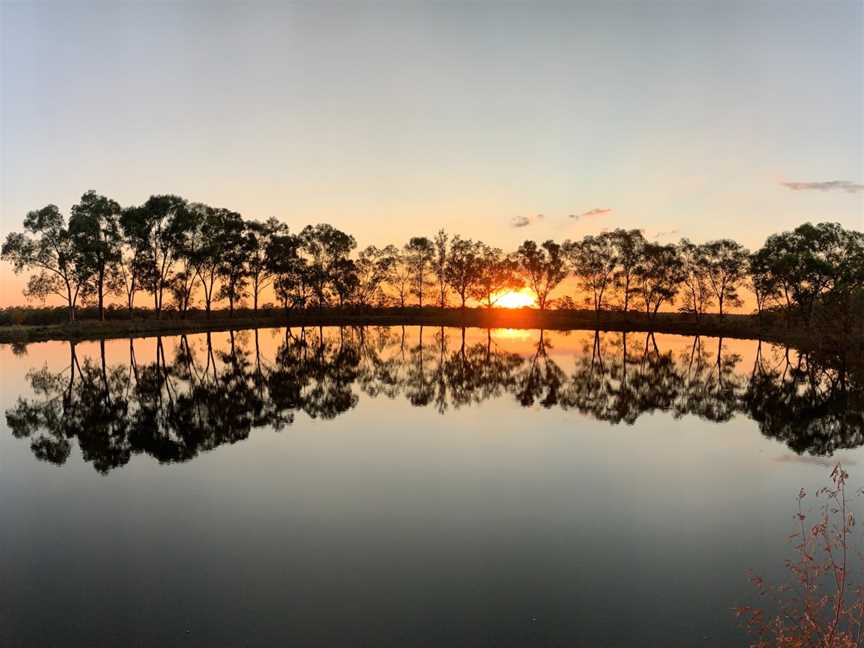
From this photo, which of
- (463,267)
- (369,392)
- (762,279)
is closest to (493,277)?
(463,267)

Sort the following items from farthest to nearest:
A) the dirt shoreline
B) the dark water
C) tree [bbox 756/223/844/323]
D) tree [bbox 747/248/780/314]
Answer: tree [bbox 747/248/780/314]
tree [bbox 756/223/844/323]
the dirt shoreline
the dark water

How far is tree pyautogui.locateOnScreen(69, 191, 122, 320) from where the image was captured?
59344mm

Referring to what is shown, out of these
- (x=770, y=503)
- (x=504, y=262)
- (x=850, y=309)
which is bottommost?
(x=770, y=503)

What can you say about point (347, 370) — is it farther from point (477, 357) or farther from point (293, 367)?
point (477, 357)

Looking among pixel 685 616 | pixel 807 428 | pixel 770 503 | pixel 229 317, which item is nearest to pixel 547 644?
pixel 685 616

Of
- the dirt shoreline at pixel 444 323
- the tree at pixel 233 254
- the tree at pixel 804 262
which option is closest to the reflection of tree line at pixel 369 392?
the dirt shoreline at pixel 444 323

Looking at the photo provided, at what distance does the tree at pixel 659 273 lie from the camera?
284 feet

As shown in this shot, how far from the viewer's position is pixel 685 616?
718 centimetres

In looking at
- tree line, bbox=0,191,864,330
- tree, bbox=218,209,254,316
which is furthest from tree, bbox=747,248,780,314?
tree, bbox=218,209,254,316

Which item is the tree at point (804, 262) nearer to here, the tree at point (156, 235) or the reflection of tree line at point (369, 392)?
the reflection of tree line at point (369, 392)

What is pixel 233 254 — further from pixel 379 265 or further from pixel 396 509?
pixel 396 509

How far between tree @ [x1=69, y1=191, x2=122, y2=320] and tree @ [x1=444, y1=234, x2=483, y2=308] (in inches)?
2026

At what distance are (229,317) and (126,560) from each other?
7445 cm

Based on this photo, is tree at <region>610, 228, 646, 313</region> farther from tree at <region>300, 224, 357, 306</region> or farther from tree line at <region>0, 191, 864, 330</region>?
tree at <region>300, 224, 357, 306</region>
